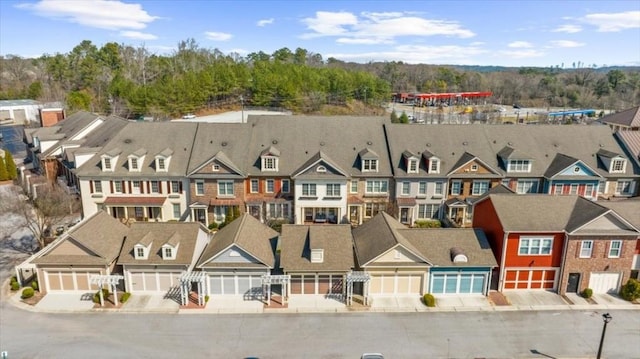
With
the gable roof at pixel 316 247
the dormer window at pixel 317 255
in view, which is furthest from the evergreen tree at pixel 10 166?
the dormer window at pixel 317 255

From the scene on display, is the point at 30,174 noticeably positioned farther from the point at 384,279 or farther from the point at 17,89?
the point at 17,89

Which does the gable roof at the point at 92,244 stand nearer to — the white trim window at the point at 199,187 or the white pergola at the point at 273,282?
the white trim window at the point at 199,187

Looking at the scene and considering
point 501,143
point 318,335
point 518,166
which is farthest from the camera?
point 501,143

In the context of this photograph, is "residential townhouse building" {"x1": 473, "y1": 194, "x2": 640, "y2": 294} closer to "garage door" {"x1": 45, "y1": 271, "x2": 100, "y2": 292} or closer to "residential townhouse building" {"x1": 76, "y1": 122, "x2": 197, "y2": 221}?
"residential townhouse building" {"x1": 76, "y1": 122, "x2": 197, "y2": 221}

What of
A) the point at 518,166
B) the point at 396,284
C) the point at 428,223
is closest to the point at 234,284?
the point at 396,284

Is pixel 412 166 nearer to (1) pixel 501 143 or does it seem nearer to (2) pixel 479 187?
(2) pixel 479 187

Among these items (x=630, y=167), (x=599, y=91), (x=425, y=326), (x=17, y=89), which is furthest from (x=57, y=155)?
(x=599, y=91)
